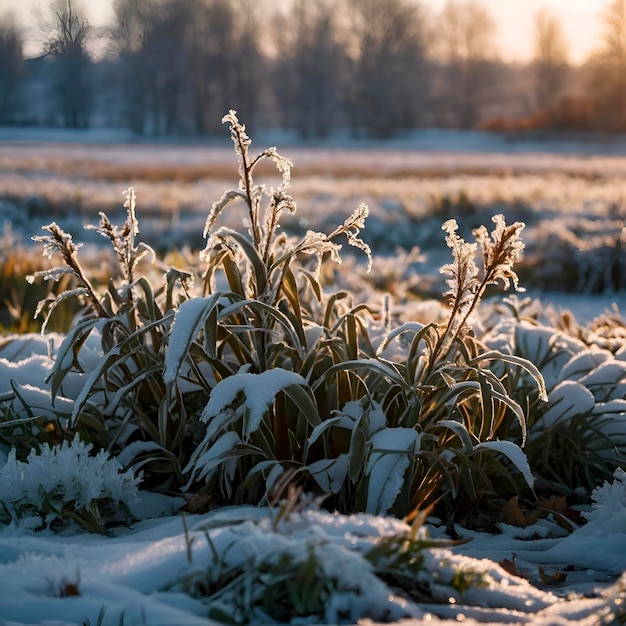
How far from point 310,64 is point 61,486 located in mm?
48330

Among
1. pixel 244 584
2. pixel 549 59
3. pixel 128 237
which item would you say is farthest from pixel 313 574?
pixel 549 59

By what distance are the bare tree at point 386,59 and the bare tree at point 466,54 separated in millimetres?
5428

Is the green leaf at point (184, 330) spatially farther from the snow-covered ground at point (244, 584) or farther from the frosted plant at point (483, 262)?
the frosted plant at point (483, 262)

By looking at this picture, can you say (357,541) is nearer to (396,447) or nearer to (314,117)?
(396,447)

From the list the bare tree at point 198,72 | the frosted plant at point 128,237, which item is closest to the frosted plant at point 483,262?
the frosted plant at point 128,237

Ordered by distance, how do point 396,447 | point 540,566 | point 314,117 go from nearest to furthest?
1. point 540,566
2. point 396,447
3. point 314,117

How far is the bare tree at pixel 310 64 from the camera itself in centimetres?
4744

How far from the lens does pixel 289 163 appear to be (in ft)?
7.15

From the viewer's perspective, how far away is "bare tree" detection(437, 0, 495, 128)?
55438 millimetres

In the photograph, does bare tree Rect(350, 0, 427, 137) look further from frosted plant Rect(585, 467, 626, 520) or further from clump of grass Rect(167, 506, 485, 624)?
clump of grass Rect(167, 506, 485, 624)

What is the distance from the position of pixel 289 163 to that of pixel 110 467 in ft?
3.02

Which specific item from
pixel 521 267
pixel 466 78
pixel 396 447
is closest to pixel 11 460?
pixel 396 447

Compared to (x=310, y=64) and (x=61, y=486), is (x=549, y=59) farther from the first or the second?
(x=61, y=486)

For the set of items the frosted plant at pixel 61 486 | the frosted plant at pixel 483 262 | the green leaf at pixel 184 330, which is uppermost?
the frosted plant at pixel 483 262
